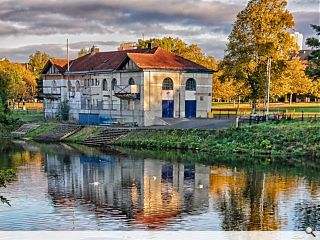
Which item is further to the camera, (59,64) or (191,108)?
(59,64)

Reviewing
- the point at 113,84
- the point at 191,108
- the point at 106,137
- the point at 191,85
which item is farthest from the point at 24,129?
the point at 191,85

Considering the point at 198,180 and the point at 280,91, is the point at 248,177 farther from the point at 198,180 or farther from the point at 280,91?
the point at 280,91

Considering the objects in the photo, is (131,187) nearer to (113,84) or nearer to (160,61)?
(160,61)

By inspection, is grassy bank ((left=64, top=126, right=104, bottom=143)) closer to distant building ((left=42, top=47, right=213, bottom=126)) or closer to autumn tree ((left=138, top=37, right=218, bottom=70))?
distant building ((left=42, top=47, right=213, bottom=126))

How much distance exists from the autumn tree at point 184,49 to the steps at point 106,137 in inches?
1050

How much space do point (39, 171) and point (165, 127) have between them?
1736cm

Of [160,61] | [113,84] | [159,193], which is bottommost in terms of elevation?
[159,193]

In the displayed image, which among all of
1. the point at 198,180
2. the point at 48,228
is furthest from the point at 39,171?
the point at 48,228

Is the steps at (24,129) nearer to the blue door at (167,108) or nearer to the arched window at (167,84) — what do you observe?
the blue door at (167,108)

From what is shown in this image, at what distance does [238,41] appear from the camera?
48.2m

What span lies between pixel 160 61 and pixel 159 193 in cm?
2855

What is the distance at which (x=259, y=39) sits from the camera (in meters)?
47.1

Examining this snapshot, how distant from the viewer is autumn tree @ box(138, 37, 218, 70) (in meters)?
73.3

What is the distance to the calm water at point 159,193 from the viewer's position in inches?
710
